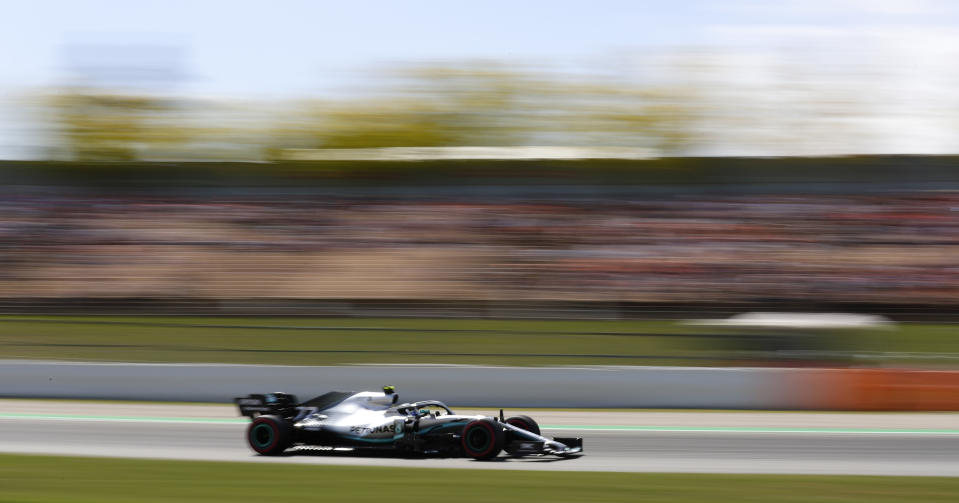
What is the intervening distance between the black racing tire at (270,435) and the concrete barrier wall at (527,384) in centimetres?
436

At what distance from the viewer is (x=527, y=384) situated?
13117 millimetres

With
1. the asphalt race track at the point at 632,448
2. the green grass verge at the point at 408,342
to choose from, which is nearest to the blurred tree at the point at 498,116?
the green grass verge at the point at 408,342

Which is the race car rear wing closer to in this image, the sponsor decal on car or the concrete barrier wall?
the sponsor decal on car

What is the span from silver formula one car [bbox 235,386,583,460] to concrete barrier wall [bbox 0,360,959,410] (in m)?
4.29

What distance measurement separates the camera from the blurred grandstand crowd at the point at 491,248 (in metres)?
17.7

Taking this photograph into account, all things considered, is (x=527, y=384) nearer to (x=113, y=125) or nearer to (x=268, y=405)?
(x=268, y=405)

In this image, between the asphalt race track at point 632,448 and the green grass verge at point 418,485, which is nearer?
the green grass verge at point 418,485

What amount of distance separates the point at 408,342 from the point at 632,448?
500 centimetres

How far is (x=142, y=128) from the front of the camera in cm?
2497

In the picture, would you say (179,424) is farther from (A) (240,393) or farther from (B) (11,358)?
(B) (11,358)

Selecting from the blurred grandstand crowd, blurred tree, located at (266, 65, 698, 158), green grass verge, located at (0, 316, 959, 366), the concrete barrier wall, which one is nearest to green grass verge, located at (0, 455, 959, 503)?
the concrete barrier wall

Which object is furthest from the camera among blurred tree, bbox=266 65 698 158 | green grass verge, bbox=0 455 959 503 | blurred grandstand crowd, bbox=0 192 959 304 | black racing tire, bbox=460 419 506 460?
blurred tree, bbox=266 65 698 158

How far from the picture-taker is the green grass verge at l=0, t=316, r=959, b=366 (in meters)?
13.4

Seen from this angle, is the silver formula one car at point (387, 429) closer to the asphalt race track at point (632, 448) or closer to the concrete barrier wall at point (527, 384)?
the asphalt race track at point (632, 448)
